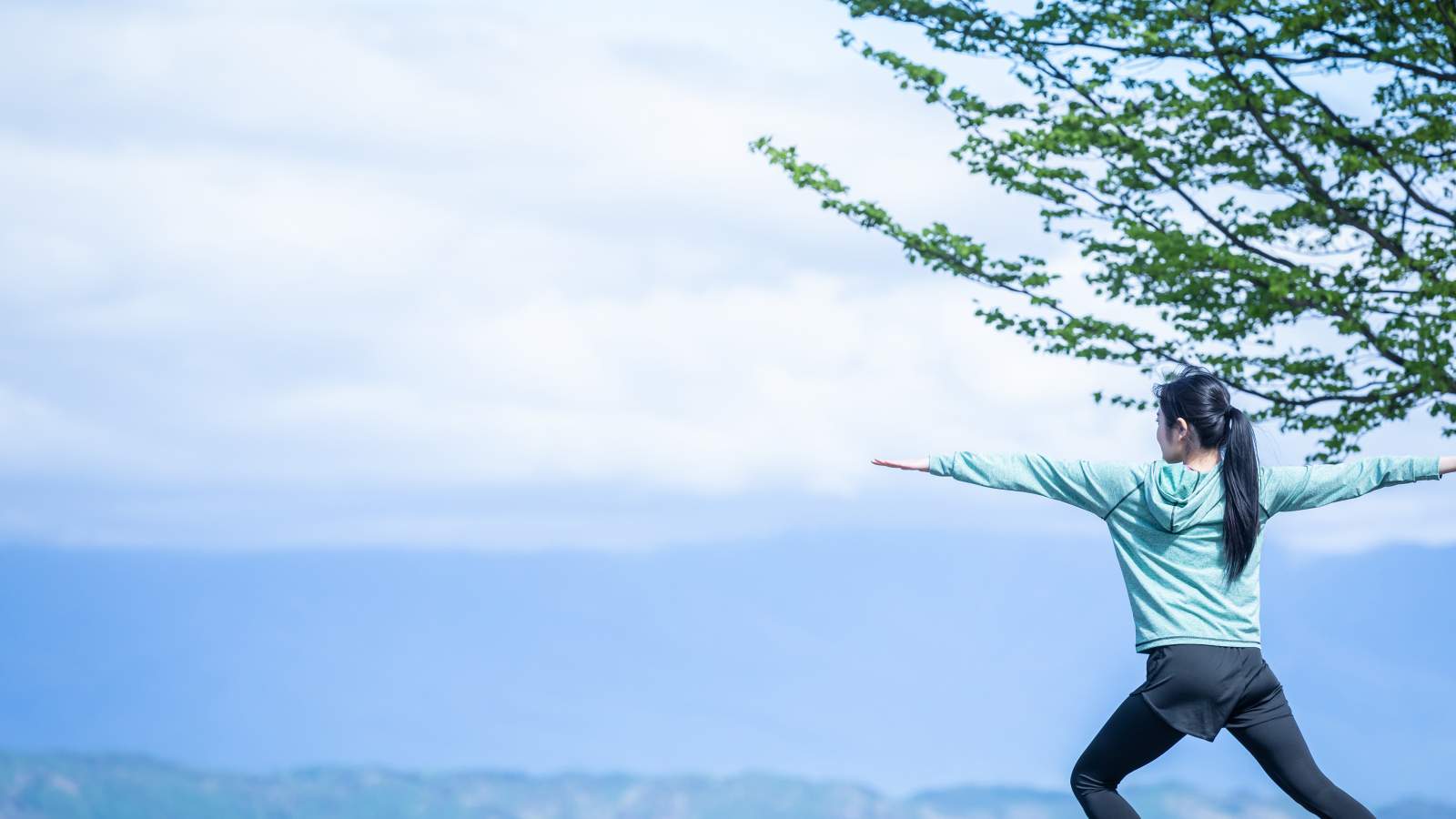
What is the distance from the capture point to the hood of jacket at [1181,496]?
4164mm

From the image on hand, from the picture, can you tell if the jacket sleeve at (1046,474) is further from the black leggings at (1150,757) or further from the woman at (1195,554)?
the black leggings at (1150,757)

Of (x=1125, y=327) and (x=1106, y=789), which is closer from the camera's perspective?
(x=1106, y=789)

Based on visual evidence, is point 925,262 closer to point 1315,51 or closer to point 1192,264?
point 1192,264

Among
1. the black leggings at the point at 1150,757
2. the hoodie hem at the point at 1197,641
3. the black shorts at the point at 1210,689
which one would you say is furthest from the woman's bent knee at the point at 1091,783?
the hoodie hem at the point at 1197,641

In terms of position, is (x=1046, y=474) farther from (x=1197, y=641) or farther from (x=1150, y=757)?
(x=1150, y=757)

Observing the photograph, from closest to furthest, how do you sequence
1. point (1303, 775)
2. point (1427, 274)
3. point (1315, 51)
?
1. point (1303, 775)
2. point (1427, 274)
3. point (1315, 51)

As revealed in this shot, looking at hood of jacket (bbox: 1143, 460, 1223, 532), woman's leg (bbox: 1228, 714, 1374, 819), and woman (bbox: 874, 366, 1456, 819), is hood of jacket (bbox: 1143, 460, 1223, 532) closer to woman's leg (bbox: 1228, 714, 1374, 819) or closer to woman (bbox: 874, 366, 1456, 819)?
woman (bbox: 874, 366, 1456, 819)

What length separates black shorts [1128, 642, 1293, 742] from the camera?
405 cm

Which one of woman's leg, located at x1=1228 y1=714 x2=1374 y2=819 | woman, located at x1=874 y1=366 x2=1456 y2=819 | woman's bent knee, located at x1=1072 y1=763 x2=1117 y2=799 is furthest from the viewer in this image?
woman's bent knee, located at x1=1072 y1=763 x2=1117 y2=799

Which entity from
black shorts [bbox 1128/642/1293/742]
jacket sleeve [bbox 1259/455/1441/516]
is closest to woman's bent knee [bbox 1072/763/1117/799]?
black shorts [bbox 1128/642/1293/742]

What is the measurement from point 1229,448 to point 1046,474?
55cm

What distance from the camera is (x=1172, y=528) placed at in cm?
420

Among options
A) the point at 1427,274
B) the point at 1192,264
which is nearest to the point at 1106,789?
the point at 1192,264

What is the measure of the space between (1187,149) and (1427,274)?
1.79 metres
